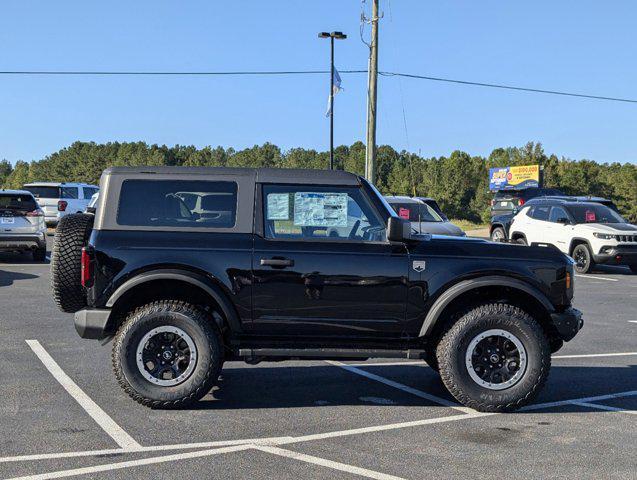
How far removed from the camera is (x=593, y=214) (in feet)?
60.5

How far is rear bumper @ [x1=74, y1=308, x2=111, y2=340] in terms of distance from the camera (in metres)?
5.92

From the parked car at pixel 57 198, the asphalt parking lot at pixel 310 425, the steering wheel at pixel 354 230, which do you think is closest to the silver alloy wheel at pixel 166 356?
the asphalt parking lot at pixel 310 425

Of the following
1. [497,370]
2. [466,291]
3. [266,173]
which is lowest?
[497,370]

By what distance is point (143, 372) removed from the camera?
5.95m

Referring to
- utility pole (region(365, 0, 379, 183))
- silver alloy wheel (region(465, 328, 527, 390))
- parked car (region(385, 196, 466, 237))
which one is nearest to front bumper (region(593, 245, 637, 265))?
parked car (region(385, 196, 466, 237))

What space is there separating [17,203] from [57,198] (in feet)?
41.6

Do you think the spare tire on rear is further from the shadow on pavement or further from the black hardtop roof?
the shadow on pavement

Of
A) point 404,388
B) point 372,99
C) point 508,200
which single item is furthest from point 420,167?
point 404,388

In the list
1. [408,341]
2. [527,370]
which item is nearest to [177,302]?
[408,341]

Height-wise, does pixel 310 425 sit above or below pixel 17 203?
below

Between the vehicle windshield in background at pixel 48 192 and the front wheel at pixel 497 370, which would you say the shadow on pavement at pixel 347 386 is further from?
the vehicle windshield in background at pixel 48 192

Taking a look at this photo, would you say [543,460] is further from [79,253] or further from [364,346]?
[79,253]

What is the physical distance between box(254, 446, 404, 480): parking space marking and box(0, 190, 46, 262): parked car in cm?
1374

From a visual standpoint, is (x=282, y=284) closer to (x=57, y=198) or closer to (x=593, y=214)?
(x=593, y=214)
